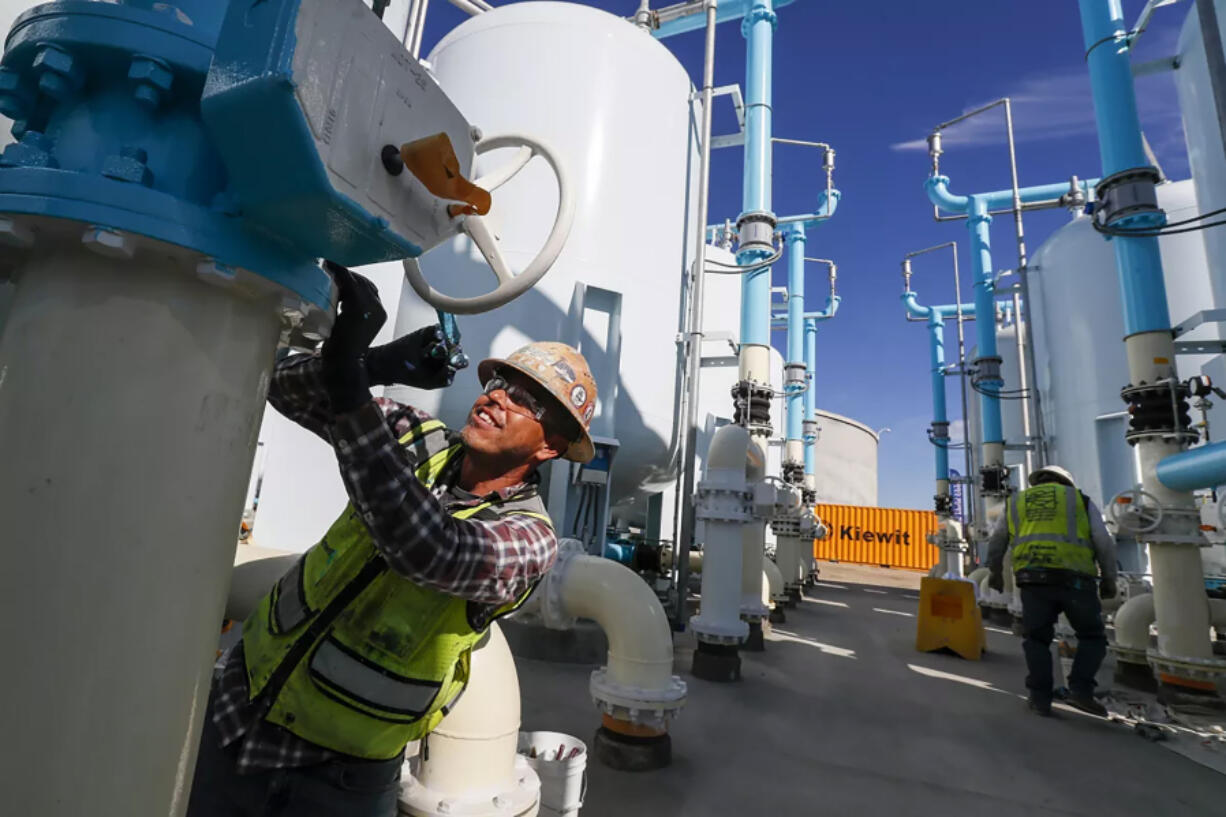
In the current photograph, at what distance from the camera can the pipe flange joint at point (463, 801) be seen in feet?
5.33

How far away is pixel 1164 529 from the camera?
396cm

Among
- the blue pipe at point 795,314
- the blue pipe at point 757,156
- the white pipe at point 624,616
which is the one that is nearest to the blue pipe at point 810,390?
the blue pipe at point 795,314

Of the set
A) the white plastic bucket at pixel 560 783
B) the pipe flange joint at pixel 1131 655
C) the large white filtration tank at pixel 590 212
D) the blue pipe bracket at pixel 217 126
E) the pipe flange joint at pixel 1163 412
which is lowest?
the white plastic bucket at pixel 560 783

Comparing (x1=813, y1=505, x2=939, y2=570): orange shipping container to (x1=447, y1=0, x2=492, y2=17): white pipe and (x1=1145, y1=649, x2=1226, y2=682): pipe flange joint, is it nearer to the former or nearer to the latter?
(x1=1145, y1=649, x2=1226, y2=682): pipe flange joint

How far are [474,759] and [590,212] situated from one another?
3.72 metres

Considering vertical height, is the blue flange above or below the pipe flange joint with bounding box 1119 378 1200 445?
below

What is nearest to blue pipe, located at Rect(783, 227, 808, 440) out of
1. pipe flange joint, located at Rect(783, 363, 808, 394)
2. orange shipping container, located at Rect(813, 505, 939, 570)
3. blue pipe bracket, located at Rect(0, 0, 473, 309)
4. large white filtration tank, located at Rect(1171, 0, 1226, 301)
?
pipe flange joint, located at Rect(783, 363, 808, 394)

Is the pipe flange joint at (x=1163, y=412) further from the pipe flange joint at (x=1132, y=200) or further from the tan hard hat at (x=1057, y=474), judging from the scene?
the pipe flange joint at (x=1132, y=200)

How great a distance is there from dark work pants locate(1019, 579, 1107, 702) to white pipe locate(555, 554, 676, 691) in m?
2.55

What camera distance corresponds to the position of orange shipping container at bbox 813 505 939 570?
18.4m

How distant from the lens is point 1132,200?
4039 millimetres

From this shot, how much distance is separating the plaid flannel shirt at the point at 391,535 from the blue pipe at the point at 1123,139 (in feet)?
15.9

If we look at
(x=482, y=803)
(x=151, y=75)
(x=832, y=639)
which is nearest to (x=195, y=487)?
(x=151, y=75)

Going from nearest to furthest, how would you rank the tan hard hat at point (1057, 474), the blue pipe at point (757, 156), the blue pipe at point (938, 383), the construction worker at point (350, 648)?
the construction worker at point (350, 648) → the tan hard hat at point (1057, 474) → the blue pipe at point (757, 156) → the blue pipe at point (938, 383)
